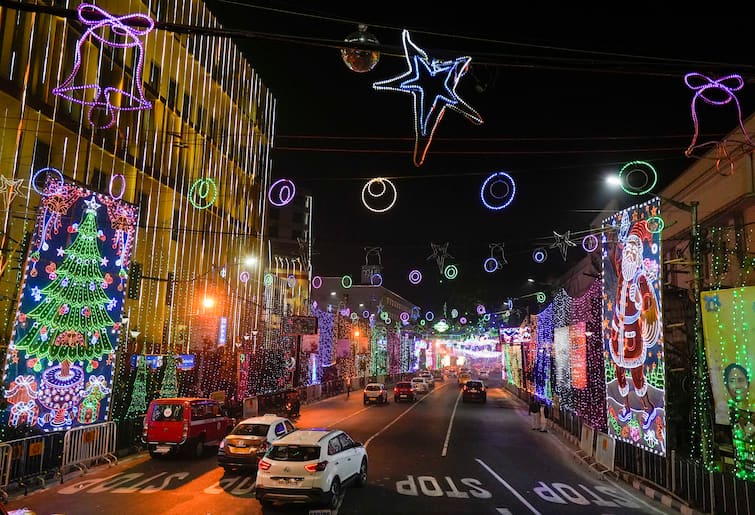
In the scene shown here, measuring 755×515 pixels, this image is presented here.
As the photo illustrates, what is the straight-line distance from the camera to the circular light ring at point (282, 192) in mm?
16812

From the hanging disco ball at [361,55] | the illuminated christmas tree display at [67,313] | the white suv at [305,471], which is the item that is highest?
the hanging disco ball at [361,55]

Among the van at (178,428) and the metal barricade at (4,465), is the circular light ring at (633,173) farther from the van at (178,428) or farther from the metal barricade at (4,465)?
the metal barricade at (4,465)

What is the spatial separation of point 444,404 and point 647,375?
1132 inches

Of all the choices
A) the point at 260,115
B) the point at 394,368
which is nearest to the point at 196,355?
the point at 260,115

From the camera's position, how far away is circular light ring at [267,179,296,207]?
16.8 metres

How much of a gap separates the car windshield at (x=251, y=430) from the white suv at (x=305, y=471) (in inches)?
129

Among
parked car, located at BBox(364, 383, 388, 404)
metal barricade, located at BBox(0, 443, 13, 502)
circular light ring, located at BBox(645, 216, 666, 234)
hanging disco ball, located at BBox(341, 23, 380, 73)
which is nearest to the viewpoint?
hanging disco ball, located at BBox(341, 23, 380, 73)

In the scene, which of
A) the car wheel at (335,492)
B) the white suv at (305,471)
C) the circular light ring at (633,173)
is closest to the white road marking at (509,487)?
the white suv at (305,471)

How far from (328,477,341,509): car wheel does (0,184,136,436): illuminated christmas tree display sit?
28.5 ft

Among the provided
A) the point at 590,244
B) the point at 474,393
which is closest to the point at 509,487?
the point at 590,244

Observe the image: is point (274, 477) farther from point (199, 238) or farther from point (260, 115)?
point (260, 115)

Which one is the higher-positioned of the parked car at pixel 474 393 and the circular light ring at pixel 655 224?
the circular light ring at pixel 655 224

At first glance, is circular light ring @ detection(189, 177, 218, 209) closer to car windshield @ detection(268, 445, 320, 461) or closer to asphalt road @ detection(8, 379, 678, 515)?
car windshield @ detection(268, 445, 320, 461)

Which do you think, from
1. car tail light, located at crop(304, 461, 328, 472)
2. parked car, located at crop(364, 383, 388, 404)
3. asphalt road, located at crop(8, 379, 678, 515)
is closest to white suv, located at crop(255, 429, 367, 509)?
car tail light, located at crop(304, 461, 328, 472)
